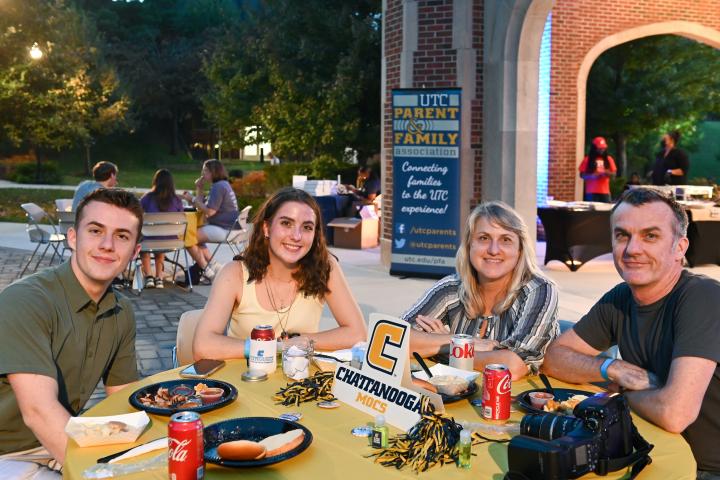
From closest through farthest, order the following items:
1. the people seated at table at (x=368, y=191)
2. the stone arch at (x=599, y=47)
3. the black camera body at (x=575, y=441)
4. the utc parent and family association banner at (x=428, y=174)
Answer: the black camera body at (x=575, y=441), the utc parent and family association banner at (x=428, y=174), the people seated at table at (x=368, y=191), the stone arch at (x=599, y=47)

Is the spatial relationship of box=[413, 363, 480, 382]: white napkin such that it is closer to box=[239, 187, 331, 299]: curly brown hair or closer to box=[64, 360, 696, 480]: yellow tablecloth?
box=[64, 360, 696, 480]: yellow tablecloth

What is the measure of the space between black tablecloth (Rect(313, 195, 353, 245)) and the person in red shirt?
411 centimetres

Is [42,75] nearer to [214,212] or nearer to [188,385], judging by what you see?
[214,212]

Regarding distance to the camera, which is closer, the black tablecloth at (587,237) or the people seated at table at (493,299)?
the people seated at table at (493,299)

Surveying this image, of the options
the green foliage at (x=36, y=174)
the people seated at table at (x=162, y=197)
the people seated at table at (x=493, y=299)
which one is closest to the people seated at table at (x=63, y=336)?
the people seated at table at (x=493, y=299)

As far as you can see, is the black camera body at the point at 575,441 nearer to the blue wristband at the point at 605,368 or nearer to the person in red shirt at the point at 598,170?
the blue wristband at the point at 605,368

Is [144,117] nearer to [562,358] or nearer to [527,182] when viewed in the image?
[527,182]

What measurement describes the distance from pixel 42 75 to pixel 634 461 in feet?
84.6

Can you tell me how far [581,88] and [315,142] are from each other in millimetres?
8196

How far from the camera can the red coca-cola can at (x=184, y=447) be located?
187 cm

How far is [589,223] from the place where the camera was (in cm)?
1018

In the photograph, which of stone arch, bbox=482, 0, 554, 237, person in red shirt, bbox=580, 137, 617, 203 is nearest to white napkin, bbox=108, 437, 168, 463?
stone arch, bbox=482, 0, 554, 237

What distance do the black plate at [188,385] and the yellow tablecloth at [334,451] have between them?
25mm

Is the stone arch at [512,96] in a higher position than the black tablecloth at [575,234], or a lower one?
higher
